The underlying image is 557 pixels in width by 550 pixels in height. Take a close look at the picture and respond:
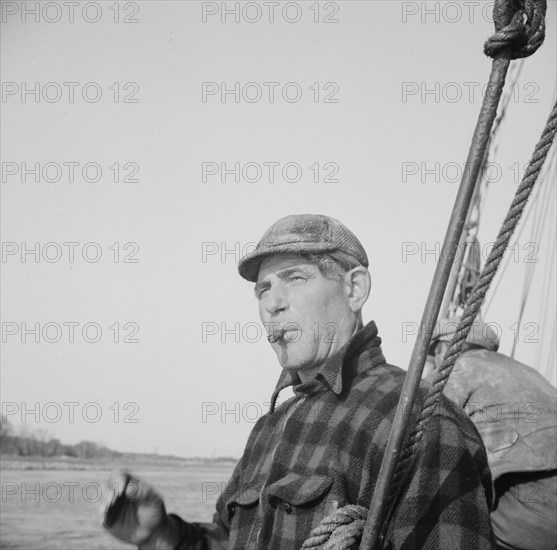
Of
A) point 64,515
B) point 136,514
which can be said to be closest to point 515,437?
point 136,514

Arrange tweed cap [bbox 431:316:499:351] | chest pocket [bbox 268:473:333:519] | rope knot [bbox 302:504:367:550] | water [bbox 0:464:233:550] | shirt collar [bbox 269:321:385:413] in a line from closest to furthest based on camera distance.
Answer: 1. rope knot [bbox 302:504:367:550]
2. chest pocket [bbox 268:473:333:519]
3. shirt collar [bbox 269:321:385:413]
4. tweed cap [bbox 431:316:499:351]
5. water [bbox 0:464:233:550]

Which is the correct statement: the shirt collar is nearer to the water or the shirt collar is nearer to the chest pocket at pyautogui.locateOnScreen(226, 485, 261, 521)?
the chest pocket at pyautogui.locateOnScreen(226, 485, 261, 521)

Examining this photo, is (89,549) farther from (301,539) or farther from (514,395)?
(301,539)

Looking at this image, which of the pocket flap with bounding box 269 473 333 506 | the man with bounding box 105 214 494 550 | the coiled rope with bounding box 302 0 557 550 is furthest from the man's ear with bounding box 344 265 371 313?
the coiled rope with bounding box 302 0 557 550

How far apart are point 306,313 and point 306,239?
0.24 meters

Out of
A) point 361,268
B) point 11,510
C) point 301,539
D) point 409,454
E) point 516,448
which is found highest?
point 361,268

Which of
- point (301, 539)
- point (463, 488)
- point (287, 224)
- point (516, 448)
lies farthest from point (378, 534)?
point (516, 448)

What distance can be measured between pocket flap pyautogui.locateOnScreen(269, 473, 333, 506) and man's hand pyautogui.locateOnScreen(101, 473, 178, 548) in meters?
0.36

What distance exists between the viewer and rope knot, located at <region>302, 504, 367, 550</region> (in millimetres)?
1697

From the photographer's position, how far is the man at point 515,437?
3918 mm

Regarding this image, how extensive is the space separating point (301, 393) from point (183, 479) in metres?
11.8

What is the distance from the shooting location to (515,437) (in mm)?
4082

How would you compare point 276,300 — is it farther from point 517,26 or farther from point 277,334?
point 517,26

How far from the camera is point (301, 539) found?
6.39ft
